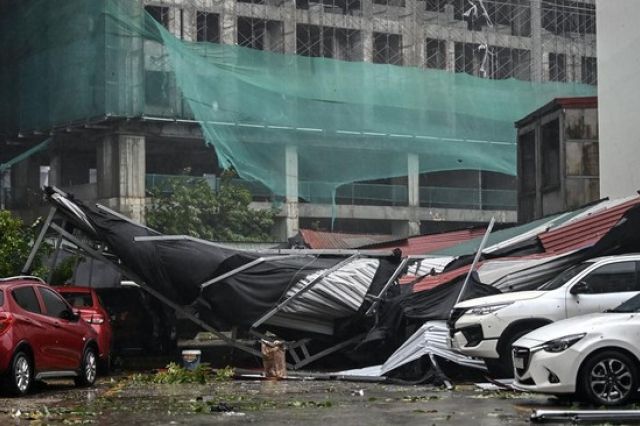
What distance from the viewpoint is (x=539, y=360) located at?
42.5ft

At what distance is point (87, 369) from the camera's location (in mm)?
17328

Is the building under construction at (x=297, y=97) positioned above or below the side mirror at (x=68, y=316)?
above

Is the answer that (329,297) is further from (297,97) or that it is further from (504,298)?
(297,97)

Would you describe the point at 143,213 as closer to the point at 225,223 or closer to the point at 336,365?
the point at 225,223

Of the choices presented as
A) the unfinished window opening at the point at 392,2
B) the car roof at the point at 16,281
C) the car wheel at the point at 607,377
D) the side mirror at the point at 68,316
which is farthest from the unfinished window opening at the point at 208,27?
the car wheel at the point at 607,377

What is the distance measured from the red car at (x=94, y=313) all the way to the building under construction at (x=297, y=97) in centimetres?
2713

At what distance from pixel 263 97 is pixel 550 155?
1935 cm

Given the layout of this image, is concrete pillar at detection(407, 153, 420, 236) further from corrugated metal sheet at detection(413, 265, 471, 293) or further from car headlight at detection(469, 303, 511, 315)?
car headlight at detection(469, 303, 511, 315)

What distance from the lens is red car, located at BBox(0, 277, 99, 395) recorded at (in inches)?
573

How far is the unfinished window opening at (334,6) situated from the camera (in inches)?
2207

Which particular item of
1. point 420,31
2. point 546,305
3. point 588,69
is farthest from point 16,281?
point 588,69

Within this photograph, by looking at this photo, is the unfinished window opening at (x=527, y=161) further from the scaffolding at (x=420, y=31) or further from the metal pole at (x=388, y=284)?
the scaffolding at (x=420, y=31)

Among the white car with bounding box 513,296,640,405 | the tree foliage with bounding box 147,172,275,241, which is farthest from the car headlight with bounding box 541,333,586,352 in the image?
the tree foliage with bounding box 147,172,275,241

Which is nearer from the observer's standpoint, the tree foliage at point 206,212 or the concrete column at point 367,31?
the tree foliage at point 206,212
